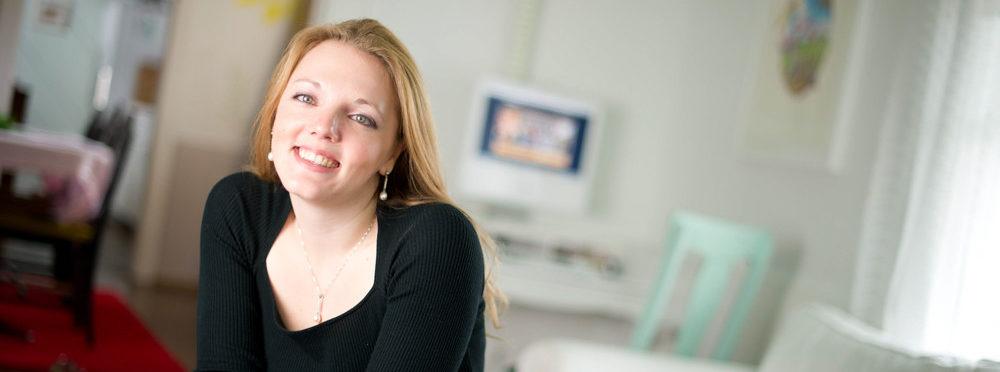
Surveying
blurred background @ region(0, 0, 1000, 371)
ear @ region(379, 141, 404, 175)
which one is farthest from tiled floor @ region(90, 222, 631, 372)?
ear @ region(379, 141, 404, 175)

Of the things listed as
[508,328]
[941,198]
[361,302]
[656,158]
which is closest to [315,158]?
[361,302]

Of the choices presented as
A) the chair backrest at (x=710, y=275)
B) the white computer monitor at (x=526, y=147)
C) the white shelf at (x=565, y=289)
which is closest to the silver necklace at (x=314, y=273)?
the chair backrest at (x=710, y=275)

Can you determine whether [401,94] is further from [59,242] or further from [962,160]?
[59,242]

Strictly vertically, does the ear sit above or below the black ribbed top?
above

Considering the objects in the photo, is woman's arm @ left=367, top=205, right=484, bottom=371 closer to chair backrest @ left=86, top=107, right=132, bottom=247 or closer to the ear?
the ear

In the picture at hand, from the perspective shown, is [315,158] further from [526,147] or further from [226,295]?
[526,147]

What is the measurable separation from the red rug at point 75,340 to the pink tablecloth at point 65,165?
17.5 inches

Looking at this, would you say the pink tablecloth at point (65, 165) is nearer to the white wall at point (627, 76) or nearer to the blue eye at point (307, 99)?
the white wall at point (627, 76)

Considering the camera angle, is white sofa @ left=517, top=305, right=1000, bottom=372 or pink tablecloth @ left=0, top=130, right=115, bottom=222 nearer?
white sofa @ left=517, top=305, right=1000, bottom=372

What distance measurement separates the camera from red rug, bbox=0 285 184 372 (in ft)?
12.1

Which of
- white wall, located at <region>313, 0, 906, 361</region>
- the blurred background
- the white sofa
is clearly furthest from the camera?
white wall, located at <region>313, 0, 906, 361</region>

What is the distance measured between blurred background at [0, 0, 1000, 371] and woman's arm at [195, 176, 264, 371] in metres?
1.35

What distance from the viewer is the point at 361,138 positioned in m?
1.35

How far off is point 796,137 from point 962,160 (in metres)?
0.94
